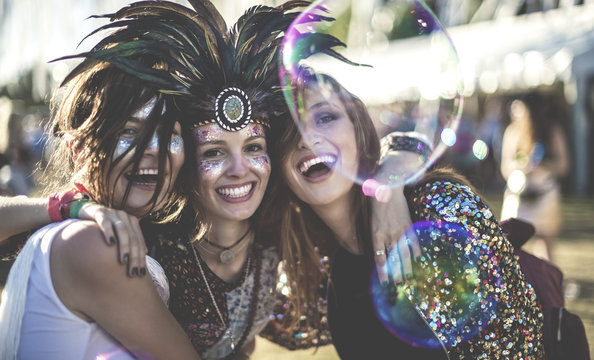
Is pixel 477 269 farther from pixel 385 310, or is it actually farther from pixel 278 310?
pixel 278 310

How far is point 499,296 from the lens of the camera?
2119mm

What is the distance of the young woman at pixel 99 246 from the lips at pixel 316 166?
54cm

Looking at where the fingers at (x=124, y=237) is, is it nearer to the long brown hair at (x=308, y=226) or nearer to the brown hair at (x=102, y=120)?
the brown hair at (x=102, y=120)

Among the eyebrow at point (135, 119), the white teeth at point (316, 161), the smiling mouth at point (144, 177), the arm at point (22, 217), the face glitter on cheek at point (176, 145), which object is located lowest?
the arm at point (22, 217)

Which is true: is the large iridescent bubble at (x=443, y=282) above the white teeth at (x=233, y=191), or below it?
below

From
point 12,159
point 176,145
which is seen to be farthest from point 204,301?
point 12,159

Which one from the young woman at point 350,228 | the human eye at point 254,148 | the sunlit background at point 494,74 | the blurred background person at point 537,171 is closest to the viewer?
the young woman at point 350,228

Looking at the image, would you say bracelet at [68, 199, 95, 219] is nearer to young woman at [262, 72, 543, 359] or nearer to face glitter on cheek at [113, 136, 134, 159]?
face glitter on cheek at [113, 136, 134, 159]

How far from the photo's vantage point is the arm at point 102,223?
6.11 feet

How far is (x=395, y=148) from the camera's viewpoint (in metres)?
2.79

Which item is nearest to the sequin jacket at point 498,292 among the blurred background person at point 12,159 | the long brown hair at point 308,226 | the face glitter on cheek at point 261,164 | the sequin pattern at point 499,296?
the sequin pattern at point 499,296

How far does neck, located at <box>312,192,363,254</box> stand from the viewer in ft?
8.68

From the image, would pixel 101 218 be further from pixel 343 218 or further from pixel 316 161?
pixel 343 218

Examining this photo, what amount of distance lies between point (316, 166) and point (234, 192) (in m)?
0.43
